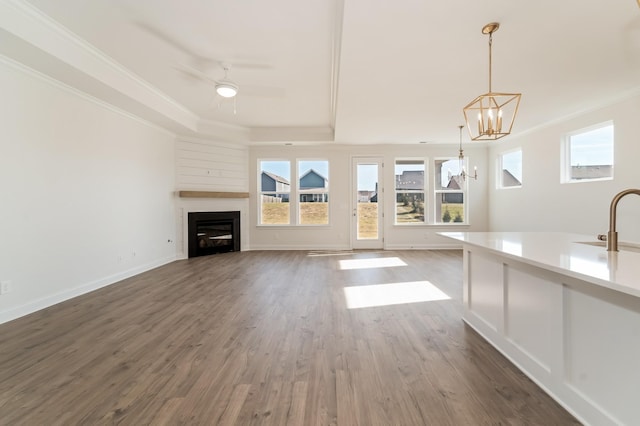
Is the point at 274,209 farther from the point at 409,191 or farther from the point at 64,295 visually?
the point at 64,295

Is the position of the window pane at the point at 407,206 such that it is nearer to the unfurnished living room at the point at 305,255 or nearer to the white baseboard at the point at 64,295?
the unfurnished living room at the point at 305,255

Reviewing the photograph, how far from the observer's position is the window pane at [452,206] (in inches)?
280

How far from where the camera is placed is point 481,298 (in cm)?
246

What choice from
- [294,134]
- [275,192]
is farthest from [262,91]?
[275,192]

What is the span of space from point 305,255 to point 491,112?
481cm

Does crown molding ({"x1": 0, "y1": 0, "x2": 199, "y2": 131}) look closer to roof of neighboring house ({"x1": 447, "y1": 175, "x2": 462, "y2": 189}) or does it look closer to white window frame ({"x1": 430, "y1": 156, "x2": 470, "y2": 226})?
white window frame ({"x1": 430, "y1": 156, "x2": 470, "y2": 226})

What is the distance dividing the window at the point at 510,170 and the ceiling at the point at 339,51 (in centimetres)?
155

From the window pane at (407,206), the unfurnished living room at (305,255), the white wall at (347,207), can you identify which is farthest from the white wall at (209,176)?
the window pane at (407,206)

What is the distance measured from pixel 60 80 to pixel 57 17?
0.94 meters

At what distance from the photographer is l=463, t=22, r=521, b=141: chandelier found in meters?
2.05

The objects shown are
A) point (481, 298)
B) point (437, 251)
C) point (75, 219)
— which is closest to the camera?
point (481, 298)

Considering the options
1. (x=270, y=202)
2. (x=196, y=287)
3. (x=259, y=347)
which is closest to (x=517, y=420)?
(x=259, y=347)

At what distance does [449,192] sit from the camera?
709 cm

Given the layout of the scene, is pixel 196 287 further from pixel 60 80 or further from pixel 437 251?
pixel 437 251
